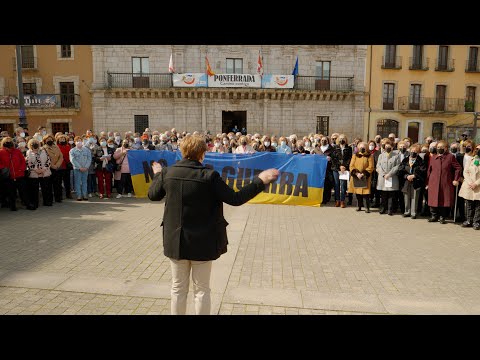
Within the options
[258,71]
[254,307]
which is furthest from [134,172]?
[258,71]

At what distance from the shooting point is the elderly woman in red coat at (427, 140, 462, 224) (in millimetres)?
9203

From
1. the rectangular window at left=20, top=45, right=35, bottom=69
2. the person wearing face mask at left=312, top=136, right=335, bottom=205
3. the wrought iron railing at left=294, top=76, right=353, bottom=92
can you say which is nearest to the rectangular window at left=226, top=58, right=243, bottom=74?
the wrought iron railing at left=294, top=76, right=353, bottom=92

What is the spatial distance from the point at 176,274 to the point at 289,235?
4.60 metres

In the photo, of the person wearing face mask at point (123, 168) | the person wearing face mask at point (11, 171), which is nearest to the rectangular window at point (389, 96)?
the person wearing face mask at point (123, 168)

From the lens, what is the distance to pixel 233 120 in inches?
1291

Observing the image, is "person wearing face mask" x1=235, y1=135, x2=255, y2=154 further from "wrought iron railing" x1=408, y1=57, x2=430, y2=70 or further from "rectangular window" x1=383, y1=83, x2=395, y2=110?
"wrought iron railing" x1=408, y1=57, x2=430, y2=70

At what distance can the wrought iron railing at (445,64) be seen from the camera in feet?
111

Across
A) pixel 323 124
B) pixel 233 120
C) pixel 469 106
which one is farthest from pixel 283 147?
pixel 469 106

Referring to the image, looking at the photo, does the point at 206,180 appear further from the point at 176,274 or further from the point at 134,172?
the point at 134,172

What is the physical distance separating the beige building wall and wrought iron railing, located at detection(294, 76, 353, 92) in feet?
59.0

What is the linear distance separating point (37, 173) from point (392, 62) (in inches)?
1258

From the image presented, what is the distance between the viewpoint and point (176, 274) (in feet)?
11.8

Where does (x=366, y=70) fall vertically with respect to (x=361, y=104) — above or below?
above

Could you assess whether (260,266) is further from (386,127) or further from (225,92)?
(386,127)
